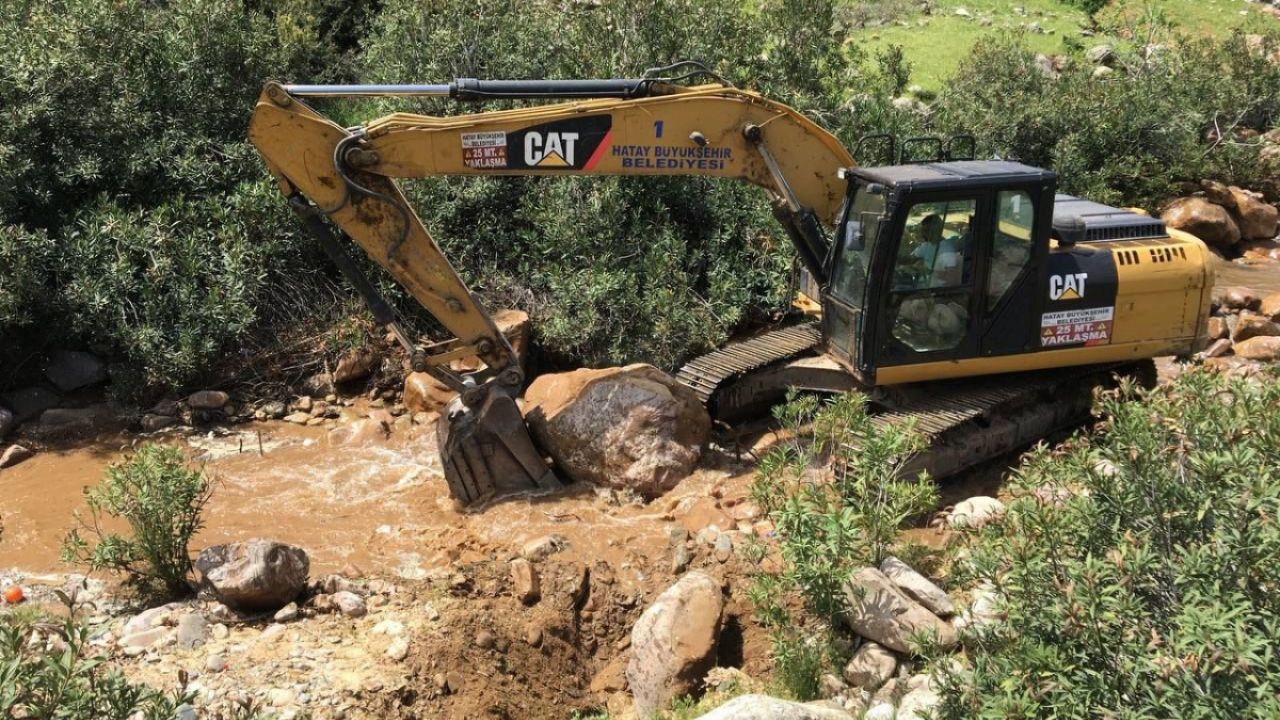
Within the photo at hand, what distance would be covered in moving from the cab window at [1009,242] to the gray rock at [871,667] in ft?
9.33

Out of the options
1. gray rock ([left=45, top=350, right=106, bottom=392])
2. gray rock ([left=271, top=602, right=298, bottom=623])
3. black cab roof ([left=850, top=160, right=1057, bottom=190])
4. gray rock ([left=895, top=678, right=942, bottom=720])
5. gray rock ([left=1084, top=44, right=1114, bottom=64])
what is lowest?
gray rock ([left=271, top=602, right=298, bottom=623])

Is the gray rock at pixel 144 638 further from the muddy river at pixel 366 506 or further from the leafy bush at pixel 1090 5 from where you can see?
the leafy bush at pixel 1090 5

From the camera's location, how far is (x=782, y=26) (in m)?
12.5

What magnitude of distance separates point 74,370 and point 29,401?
44cm

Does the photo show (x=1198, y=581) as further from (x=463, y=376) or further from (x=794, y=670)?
(x=463, y=376)

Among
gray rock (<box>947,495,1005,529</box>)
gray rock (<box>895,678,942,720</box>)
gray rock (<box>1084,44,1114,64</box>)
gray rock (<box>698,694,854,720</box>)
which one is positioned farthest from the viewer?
gray rock (<box>1084,44,1114,64</box>)

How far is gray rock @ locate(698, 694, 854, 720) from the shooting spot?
4402mm

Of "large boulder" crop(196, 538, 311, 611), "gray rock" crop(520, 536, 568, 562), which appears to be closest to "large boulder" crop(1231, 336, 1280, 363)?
"gray rock" crop(520, 536, 568, 562)

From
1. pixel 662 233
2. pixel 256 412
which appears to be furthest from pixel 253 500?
pixel 662 233

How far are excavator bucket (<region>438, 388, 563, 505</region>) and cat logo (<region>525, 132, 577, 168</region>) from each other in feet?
5.23

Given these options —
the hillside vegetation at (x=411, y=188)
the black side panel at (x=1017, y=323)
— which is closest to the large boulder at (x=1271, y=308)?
the hillside vegetation at (x=411, y=188)

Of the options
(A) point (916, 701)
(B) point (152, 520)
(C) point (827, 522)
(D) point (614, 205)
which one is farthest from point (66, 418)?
(A) point (916, 701)

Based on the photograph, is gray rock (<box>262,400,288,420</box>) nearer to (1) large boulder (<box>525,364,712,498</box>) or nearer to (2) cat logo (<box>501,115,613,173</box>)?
(1) large boulder (<box>525,364,712,498</box>)

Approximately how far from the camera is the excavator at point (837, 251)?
6.87 meters
